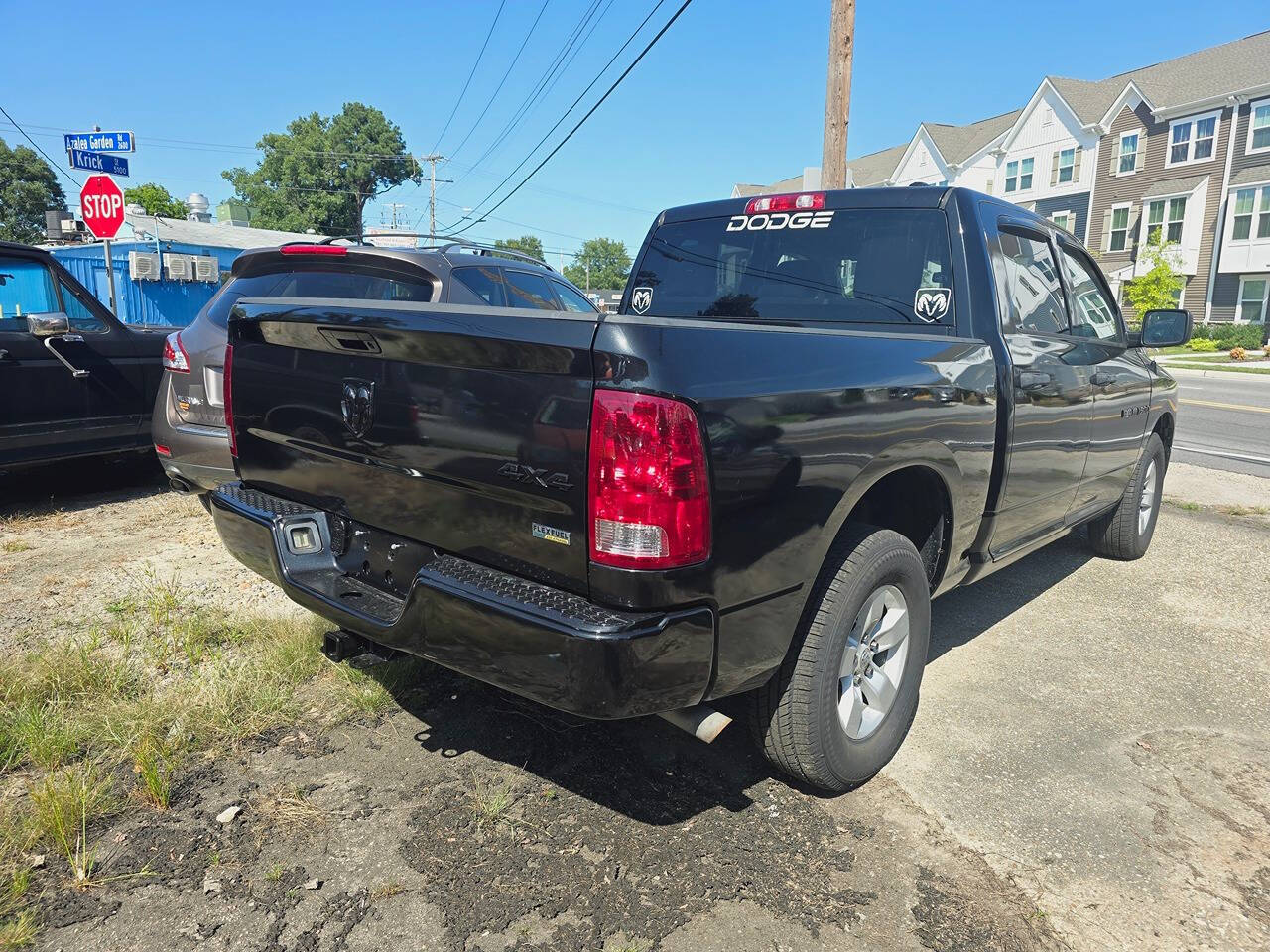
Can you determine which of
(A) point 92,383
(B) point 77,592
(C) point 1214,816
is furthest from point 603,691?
(A) point 92,383

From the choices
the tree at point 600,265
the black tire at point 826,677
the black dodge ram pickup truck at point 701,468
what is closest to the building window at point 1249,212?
the black dodge ram pickup truck at point 701,468

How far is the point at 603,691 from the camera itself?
6.88 feet

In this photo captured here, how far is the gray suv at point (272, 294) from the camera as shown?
473cm

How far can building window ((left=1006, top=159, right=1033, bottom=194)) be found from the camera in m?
38.9

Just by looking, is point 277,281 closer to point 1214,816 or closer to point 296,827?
point 296,827

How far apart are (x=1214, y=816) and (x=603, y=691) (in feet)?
7.05

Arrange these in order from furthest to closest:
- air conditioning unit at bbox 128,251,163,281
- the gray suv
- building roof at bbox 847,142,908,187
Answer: building roof at bbox 847,142,908,187 < air conditioning unit at bbox 128,251,163,281 < the gray suv

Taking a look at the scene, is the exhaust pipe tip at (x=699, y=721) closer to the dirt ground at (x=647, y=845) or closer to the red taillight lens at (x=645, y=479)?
the dirt ground at (x=647, y=845)

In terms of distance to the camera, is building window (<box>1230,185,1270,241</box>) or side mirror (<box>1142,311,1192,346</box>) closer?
side mirror (<box>1142,311,1192,346</box>)

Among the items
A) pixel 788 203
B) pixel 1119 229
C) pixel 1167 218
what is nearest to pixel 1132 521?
pixel 788 203

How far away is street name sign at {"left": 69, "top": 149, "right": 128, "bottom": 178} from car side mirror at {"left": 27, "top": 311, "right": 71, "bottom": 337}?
625 cm

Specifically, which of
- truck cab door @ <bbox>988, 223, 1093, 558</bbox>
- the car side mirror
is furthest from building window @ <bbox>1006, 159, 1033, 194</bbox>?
the car side mirror

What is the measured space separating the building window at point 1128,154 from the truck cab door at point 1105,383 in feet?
119

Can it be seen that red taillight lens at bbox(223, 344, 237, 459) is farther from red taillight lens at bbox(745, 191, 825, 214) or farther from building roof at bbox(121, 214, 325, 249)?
building roof at bbox(121, 214, 325, 249)
